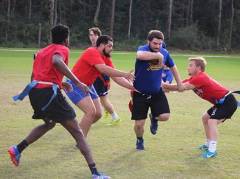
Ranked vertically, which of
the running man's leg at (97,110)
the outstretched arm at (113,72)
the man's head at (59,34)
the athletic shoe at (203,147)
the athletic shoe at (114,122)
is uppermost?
the man's head at (59,34)

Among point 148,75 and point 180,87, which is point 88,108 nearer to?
point 148,75

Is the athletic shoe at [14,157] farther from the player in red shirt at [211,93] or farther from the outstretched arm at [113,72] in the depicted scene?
the player in red shirt at [211,93]

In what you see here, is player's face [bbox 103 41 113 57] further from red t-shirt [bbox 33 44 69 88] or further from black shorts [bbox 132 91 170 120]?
red t-shirt [bbox 33 44 69 88]

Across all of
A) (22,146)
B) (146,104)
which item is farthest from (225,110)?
(22,146)

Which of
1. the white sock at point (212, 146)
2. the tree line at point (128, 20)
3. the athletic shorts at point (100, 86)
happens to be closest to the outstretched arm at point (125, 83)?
the white sock at point (212, 146)

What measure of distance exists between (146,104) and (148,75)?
521 mm

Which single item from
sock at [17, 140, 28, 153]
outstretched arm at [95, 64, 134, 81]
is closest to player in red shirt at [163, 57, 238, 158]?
outstretched arm at [95, 64, 134, 81]

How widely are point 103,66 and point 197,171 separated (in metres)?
2.04

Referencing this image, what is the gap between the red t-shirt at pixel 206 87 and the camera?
27.5 feet

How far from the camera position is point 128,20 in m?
66.9

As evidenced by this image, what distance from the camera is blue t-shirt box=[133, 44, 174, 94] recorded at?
27.5ft

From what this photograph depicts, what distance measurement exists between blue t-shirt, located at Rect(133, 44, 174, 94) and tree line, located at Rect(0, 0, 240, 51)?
149 ft

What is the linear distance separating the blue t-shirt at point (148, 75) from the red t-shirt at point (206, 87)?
511mm

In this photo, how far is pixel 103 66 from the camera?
799 centimetres
